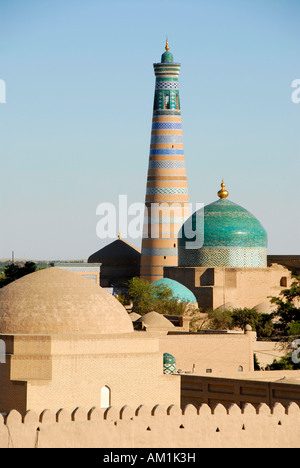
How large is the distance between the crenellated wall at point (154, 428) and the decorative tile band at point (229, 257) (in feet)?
93.6

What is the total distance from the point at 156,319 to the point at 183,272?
11870 mm

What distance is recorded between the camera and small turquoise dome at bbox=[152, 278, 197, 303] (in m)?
44.8

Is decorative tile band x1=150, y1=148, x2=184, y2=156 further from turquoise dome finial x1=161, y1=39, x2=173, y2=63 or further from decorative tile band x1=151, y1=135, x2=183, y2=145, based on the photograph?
turquoise dome finial x1=161, y1=39, x2=173, y2=63

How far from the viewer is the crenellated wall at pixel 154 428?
54.5 feet

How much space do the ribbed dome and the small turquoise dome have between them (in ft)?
71.9

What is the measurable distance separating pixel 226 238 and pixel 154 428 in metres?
30.8

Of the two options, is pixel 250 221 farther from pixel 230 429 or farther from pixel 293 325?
pixel 230 429

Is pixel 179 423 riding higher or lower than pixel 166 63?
lower

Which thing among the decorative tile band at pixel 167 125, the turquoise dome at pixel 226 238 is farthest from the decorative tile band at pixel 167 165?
the turquoise dome at pixel 226 238

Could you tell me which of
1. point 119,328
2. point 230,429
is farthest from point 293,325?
point 230,429

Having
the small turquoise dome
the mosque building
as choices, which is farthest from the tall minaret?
the small turquoise dome

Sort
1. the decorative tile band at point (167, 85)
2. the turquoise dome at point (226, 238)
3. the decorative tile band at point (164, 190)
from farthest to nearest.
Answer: the decorative tile band at point (167, 85), the decorative tile band at point (164, 190), the turquoise dome at point (226, 238)

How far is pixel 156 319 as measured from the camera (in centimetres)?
3678

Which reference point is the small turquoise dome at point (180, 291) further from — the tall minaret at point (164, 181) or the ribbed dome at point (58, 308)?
the ribbed dome at point (58, 308)
